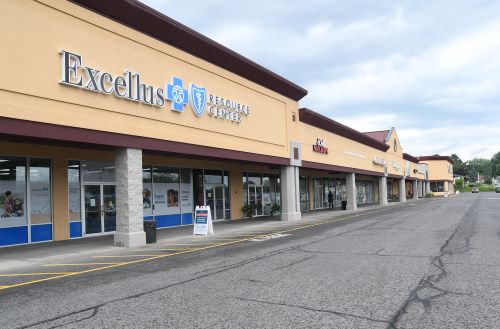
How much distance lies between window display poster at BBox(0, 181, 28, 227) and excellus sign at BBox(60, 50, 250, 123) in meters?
4.69

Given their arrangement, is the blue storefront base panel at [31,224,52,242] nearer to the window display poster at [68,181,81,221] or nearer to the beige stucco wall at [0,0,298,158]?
the window display poster at [68,181,81,221]

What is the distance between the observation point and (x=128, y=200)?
14719mm

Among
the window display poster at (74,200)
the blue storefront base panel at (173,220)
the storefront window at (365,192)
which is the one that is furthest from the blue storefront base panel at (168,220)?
the storefront window at (365,192)

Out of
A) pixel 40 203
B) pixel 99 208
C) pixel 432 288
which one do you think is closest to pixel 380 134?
pixel 99 208

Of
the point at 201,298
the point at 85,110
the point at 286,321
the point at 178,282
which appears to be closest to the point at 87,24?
the point at 85,110

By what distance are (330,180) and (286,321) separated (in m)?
38.0

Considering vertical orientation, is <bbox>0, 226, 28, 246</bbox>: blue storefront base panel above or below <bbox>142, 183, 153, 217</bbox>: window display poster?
below

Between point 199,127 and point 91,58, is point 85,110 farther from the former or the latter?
point 199,127

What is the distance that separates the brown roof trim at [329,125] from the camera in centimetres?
3004

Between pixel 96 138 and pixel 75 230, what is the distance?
5.08 m

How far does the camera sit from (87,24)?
13758 millimetres

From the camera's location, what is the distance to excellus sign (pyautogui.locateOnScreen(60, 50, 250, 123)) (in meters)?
13.1

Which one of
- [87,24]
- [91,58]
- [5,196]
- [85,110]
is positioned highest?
[87,24]

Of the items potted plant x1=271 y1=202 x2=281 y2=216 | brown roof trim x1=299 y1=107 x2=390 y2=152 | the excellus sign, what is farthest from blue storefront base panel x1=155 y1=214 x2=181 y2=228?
brown roof trim x1=299 y1=107 x2=390 y2=152
